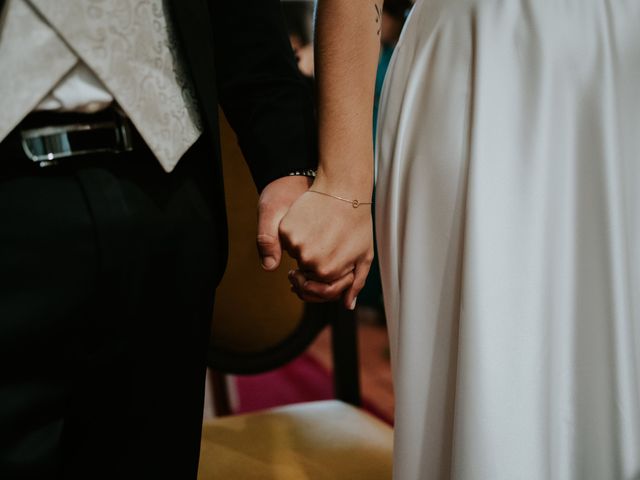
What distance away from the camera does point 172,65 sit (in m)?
0.47

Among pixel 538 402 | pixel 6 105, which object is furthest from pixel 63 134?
pixel 538 402

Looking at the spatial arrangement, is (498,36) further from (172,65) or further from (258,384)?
(258,384)

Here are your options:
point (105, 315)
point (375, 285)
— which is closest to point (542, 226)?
point (105, 315)

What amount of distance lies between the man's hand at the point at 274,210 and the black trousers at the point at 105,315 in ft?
0.14

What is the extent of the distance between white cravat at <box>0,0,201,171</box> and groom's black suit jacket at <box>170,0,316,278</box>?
0.08m

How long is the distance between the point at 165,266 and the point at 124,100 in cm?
13

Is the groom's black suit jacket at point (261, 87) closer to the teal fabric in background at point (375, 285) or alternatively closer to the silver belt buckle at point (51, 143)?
the silver belt buckle at point (51, 143)

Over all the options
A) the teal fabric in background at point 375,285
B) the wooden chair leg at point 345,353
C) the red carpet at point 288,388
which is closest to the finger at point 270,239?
the wooden chair leg at point 345,353

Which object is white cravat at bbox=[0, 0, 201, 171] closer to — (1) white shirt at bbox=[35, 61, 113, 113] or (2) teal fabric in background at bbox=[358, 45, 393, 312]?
(1) white shirt at bbox=[35, 61, 113, 113]

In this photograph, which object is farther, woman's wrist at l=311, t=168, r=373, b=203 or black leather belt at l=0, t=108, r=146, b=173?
woman's wrist at l=311, t=168, r=373, b=203

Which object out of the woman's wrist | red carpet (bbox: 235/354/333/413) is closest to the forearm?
the woman's wrist

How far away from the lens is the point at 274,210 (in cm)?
52

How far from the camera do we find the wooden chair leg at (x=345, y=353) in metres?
1.09

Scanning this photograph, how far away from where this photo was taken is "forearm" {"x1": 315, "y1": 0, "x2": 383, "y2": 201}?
53 cm
